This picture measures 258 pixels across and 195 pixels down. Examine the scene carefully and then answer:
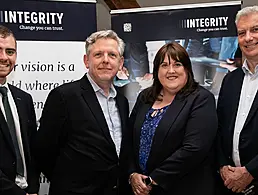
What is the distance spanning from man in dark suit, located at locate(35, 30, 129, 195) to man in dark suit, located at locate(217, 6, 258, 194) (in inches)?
23.8

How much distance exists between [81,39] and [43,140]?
3.38 ft

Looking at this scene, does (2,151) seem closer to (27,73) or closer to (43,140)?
(43,140)

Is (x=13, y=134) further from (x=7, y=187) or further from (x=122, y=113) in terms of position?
(x=122, y=113)

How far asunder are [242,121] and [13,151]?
1282mm

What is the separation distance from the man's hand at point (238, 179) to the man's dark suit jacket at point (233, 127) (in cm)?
3

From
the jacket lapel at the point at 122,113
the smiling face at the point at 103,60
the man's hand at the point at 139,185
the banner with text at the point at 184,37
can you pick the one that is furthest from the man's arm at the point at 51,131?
the banner with text at the point at 184,37

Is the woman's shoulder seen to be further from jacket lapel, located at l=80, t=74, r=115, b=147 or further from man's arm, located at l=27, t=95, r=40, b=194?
man's arm, located at l=27, t=95, r=40, b=194

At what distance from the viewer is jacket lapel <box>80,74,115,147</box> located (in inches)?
93.2

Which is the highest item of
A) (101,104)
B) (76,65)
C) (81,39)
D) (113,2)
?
(113,2)

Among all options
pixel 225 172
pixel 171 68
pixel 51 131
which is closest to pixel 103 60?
pixel 171 68

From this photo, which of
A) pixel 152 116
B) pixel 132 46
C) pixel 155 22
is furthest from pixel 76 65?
pixel 152 116

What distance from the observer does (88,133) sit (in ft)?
7.71

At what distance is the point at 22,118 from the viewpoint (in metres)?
2.38

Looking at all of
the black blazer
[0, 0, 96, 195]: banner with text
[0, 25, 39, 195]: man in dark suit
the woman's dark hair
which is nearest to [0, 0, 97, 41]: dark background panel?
[0, 0, 96, 195]: banner with text
